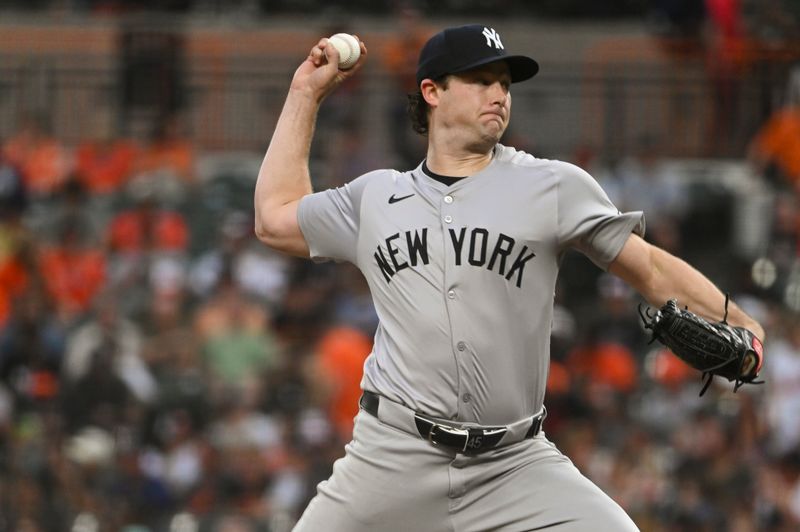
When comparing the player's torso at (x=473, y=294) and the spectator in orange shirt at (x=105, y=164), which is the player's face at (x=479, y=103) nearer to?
the player's torso at (x=473, y=294)

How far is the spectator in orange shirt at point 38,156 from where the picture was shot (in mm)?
14391

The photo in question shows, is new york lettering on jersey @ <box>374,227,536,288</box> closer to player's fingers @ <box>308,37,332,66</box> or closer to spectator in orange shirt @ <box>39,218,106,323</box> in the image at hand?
player's fingers @ <box>308,37,332,66</box>

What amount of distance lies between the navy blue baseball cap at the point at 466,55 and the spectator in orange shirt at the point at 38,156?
909cm

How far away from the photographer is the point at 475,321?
5.25 meters

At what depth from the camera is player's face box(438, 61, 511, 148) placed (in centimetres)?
544

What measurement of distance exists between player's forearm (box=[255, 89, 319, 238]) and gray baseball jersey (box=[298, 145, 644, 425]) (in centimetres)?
52

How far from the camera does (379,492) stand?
5324 millimetres

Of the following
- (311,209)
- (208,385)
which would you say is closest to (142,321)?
(208,385)

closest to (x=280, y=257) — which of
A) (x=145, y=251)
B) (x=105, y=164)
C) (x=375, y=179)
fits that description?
(x=145, y=251)

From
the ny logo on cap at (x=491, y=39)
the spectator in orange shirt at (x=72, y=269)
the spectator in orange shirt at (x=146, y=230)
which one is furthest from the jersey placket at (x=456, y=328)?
the spectator in orange shirt at (x=146, y=230)

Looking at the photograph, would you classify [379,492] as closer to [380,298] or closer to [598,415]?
[380,298]

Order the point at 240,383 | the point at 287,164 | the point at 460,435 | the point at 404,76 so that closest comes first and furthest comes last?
the point at 460,435 → the point at 287,164 → the point at 240,383 → the point at 404,76

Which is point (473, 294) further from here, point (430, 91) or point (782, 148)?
point (782, 148)

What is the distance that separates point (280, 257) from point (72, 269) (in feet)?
5.57
